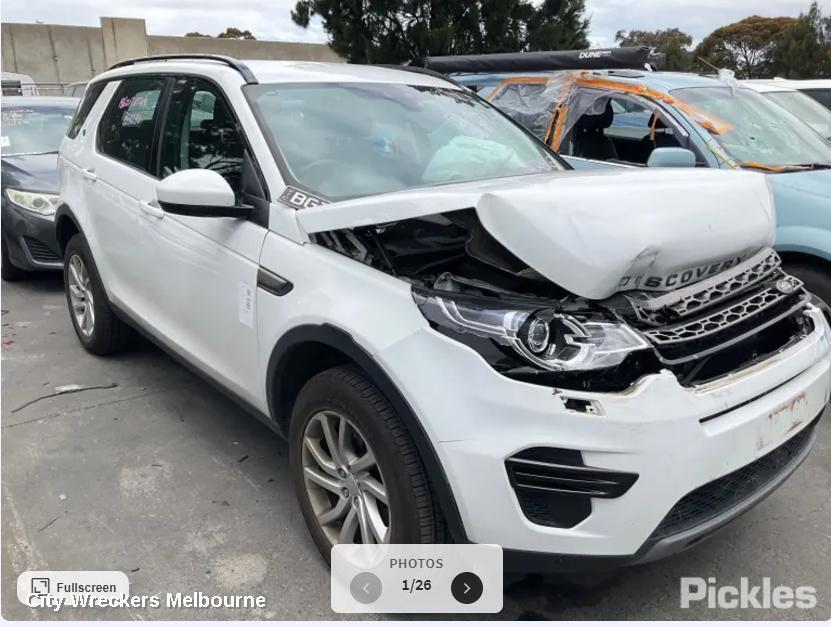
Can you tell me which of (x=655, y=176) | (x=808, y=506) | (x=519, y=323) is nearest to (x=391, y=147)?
(x=655, y=176)

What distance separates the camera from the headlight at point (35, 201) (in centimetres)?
623

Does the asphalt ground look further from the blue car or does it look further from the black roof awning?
the black roof awning

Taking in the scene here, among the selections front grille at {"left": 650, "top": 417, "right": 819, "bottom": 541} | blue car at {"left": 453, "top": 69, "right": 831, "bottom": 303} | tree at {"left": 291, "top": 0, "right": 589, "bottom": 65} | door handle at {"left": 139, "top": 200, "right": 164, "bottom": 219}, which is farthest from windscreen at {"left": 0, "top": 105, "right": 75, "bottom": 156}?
tree at {"left": 291, "top": 0, "right": 589, "bottom": 65}

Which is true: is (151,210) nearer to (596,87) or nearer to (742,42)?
(596,87)

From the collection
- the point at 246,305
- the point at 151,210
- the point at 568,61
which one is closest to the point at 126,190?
the point at 151,210

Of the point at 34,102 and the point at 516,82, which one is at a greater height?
the point at 516,82

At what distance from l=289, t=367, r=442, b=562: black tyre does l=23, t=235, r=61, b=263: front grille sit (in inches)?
181

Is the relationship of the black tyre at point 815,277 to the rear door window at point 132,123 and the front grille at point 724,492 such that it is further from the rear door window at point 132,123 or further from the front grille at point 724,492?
the rear door window at point 132,123

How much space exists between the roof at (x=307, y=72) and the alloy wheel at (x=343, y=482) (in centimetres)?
165

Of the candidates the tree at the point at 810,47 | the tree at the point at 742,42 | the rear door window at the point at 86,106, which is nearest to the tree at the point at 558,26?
the tree at the point at 810,47

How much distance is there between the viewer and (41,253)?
20.6 ft

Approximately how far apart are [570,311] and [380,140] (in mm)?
1393

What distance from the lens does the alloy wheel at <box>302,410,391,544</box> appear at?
235 cm

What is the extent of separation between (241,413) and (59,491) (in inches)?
39.8
